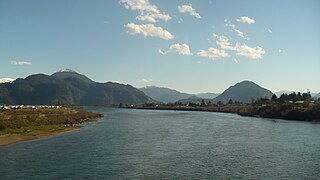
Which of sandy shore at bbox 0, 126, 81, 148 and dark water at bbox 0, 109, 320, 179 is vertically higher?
sandy shore at bbox 0, 126, 81, 148

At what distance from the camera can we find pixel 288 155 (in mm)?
27609

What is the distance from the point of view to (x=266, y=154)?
28.2 meters

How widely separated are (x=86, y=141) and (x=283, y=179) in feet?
72.5

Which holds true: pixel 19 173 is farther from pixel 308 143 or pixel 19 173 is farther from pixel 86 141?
pixel 308 143

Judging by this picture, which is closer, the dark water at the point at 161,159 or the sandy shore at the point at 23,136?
the dark water at the point at 161,159

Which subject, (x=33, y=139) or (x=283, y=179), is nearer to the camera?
(x=283, y=179)

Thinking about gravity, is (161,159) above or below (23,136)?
below

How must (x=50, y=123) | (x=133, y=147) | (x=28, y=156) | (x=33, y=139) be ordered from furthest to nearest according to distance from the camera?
(x=50, y=123)
(x=33, y=139)
(x=133, y=147)
(x=28, y=156)

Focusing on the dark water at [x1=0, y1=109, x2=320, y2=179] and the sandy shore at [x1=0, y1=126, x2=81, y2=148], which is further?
the sandy shore at [x1=0, y1=126, x2=81, y2=148]

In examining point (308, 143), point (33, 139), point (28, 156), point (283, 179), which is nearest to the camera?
point (283, 179)

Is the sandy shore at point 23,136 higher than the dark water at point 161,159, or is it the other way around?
the sandy shore at point 23,136

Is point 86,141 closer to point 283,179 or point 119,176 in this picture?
point 119,176

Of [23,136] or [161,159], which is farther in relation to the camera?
[23,136]

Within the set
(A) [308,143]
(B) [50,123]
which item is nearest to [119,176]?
(A) [308,143]
